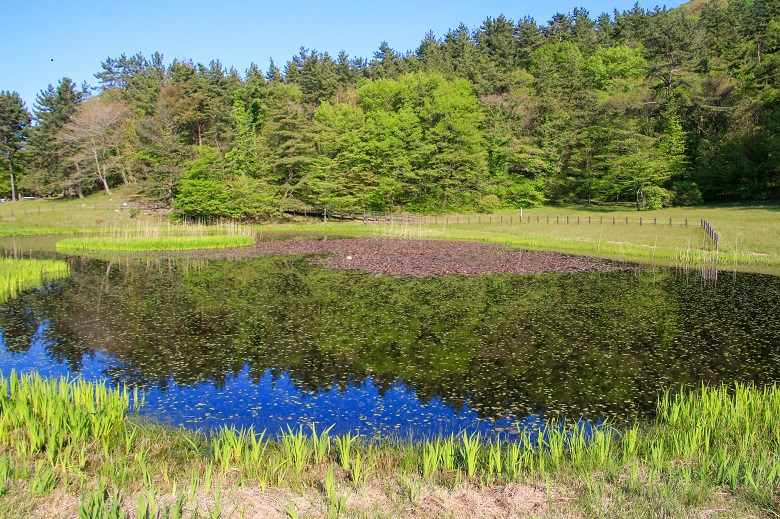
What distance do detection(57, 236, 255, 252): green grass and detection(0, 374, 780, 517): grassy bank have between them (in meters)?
26.2

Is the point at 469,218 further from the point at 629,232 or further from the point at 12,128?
the point at 12,128

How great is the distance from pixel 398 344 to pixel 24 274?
16.1m

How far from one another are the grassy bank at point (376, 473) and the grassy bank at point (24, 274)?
1361 centimetres

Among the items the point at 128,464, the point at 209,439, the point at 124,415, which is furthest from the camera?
the point at 124,415

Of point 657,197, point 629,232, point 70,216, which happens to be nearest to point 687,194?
point 657,197

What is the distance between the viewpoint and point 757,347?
12.6 m

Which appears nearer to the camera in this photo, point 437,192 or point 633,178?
point 633,178

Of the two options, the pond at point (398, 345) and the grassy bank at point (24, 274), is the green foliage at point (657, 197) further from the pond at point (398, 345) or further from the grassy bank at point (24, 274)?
the grassy bank at point (24, 274)

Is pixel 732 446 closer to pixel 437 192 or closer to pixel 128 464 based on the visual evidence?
pixel 128 464

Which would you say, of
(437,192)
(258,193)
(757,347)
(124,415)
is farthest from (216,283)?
(437,192)

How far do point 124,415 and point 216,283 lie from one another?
515 inches

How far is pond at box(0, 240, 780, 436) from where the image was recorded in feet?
30.9

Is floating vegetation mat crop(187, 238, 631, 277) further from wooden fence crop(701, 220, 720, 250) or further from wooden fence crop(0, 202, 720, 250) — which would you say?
wooden fence crop(0, 202, 720, 250)

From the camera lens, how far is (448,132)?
57250mm
